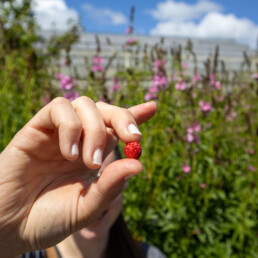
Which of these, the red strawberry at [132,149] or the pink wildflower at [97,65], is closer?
the red strawberry at [132,149]

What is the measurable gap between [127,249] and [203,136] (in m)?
0.99

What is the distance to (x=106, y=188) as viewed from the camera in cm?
64

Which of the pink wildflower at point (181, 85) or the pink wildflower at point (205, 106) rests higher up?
the pink wildflower at point (181, 85)

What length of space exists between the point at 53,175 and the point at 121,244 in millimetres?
748

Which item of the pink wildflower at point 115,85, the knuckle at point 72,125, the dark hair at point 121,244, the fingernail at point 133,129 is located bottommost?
the dark hair at point 121,244

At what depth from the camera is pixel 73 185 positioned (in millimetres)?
822

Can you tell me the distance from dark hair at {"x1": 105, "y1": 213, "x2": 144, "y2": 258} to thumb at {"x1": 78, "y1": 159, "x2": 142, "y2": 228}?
29.5 inches

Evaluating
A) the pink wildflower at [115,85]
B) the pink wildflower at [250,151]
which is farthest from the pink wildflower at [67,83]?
the pink wildflower at [250,151]

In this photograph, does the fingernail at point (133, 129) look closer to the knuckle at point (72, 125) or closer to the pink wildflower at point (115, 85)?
the knuckle at point (72, 125)

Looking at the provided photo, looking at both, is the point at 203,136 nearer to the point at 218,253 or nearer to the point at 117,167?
the point at 218,253

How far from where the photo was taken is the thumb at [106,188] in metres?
0.60

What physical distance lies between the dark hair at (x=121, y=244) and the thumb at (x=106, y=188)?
29.5 inches

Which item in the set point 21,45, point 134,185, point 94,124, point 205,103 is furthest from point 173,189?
point 21,45

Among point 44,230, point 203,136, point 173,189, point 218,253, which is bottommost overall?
point 218,253
